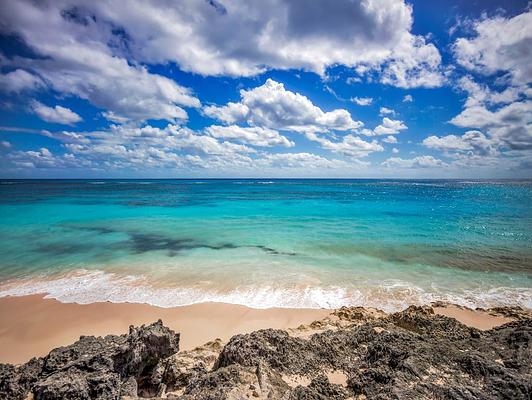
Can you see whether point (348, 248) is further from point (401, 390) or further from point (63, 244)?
point (63, 244)

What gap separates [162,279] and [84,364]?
263 inches

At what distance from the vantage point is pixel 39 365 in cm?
425

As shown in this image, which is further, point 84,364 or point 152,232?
point 152,232

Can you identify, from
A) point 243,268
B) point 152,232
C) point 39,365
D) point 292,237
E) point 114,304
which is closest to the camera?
point 39,365

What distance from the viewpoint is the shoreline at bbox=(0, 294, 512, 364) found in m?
6.79

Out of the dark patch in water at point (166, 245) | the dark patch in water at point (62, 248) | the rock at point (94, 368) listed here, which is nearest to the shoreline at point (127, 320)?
the rock at point (94, 368)

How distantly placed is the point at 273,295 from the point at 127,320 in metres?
4.43

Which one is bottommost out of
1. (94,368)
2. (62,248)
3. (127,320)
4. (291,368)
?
(62,248)

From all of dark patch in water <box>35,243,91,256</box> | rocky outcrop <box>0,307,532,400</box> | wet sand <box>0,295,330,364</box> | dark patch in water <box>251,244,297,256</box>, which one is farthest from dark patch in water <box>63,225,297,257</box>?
rocky outcrop <box>0,307,532,400</box>

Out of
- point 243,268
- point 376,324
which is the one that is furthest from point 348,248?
point 376,324

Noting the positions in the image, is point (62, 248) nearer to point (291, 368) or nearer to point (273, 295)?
point (273, 295)

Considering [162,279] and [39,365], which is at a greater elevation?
[39,365]

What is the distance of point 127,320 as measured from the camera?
7.71 meters

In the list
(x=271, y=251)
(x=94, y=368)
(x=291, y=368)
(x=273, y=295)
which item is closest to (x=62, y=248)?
(x=271, y=251)
